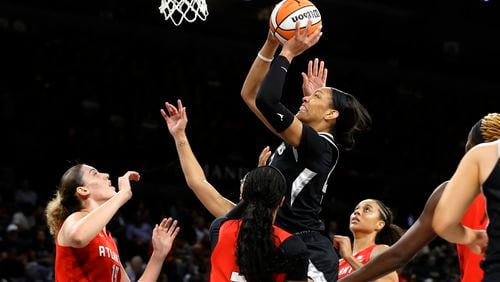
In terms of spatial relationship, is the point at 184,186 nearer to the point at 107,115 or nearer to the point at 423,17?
the point at 107,115

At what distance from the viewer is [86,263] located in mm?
4289

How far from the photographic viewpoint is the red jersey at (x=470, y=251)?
3703mm

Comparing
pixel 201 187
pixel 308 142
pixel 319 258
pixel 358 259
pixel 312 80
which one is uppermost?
pixel 312 80

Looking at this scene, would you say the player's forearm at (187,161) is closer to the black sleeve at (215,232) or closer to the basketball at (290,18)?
the basketball at (290,18)

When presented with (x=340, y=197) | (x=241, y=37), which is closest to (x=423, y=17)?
(x=241, y=37)

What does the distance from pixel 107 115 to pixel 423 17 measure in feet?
31.5

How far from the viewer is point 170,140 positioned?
44.7 feet

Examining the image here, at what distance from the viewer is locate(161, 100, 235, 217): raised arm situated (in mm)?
4633

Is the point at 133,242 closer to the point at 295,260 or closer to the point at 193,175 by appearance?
the point at 193,175

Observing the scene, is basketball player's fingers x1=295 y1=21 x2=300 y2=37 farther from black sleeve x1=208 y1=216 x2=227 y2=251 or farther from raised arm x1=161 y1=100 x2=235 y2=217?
black sleeve x1=208 y1=216 x2=227 y2=251

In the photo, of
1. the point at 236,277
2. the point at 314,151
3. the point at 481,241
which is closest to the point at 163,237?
the point at 314,151

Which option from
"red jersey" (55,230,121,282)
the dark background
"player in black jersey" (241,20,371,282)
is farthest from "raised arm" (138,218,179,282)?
the dark background

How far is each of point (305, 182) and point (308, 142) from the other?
8.3 inches

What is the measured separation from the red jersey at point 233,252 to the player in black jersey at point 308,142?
0.56 m
